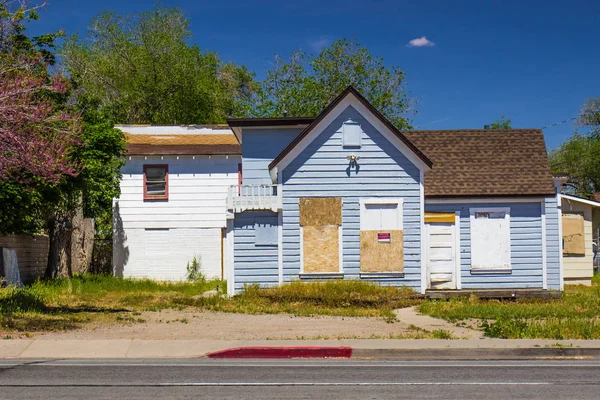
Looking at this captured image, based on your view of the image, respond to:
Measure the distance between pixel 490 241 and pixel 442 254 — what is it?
5.09 feet

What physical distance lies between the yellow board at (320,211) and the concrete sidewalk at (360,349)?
341 inches

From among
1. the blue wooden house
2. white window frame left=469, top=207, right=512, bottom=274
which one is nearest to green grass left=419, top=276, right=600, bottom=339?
white window frame left=469, top=207, right=512, bottom=274

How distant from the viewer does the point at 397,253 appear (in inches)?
950

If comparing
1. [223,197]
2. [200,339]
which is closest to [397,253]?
[200,339]

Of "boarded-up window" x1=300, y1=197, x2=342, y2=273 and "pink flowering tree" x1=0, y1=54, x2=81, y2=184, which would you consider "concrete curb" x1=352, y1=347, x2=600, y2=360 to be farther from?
"boarded-up window" x1=300, y1=197, x2=342, y2=273

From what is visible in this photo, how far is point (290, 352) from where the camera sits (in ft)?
48.8

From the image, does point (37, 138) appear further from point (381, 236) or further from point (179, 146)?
point (179, 146)

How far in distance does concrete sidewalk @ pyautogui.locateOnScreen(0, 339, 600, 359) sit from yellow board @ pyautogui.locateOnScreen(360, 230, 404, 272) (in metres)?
8.40

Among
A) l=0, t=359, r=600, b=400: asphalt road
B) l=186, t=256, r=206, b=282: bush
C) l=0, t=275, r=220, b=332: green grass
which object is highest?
l=186, t=256, r=206, b=282: bush

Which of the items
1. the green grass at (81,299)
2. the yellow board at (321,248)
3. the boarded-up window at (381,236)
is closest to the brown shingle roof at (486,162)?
the boarded-up window at (381,236)

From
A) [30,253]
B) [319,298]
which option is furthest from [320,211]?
[30,253]

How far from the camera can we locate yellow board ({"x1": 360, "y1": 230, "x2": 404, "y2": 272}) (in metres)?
24.0

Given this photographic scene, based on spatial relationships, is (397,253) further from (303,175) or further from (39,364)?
(39,364)

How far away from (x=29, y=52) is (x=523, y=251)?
614 inches
